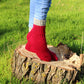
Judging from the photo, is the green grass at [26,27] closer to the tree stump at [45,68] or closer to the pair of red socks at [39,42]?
the tree stump at [45,68]

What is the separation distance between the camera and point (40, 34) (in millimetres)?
2545

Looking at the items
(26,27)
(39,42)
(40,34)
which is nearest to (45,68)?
(39,42)

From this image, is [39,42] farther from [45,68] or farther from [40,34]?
[45,68]

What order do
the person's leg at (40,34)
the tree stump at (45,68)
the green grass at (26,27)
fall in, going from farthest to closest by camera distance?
the green grass at (26,27) < the tree stump at (45,68) < the person's leg at (40,34)

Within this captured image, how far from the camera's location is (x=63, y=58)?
2.81 m

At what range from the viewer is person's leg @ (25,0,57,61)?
240 centimetres

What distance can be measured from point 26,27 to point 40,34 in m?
2.42

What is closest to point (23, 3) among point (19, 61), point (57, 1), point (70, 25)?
point (57, 1)

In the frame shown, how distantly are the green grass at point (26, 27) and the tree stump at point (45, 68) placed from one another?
0.21 metres

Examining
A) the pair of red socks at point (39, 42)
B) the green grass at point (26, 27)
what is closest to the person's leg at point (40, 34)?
the pair of red socks at point (39, 42)

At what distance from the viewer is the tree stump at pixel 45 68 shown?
252cm

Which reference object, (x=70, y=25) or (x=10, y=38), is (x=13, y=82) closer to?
(x=10, y=38)

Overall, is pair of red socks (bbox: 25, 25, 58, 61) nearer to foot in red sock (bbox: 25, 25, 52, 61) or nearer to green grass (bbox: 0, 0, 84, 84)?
foot in red sock (bbox: 25, 25, 52, 61)

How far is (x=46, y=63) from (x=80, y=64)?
479mm
